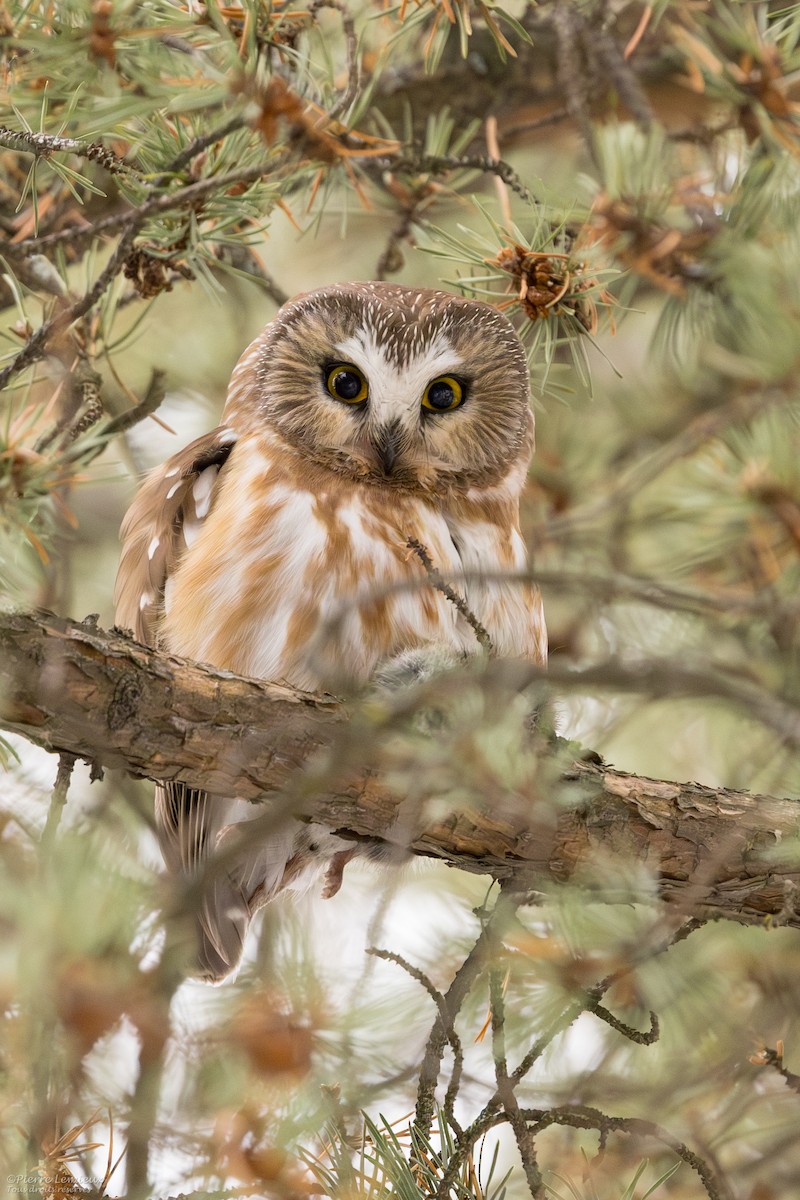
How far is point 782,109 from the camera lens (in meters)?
2.01

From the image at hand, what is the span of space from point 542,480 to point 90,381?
4.34 ft

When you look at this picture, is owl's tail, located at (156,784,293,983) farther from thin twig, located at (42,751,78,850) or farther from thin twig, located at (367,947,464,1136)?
thin twig, located at (367,947,464,1136)

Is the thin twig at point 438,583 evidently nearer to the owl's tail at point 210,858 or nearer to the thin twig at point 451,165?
the owl's tail at point 210,858

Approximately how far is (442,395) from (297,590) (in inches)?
21.4

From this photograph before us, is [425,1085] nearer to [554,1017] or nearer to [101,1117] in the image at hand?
[554,1017]

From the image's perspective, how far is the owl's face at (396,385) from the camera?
233cm

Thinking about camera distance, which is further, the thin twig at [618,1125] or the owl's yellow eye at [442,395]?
the owl's yellow eye at [442,395]

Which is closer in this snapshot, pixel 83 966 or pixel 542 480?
pixel 83 966

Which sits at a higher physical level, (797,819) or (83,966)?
(797,819)

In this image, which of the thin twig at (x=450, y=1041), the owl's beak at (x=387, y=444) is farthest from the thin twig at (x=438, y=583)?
the owl's beak at (x=387, y=444)

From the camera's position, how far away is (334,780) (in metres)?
1.47

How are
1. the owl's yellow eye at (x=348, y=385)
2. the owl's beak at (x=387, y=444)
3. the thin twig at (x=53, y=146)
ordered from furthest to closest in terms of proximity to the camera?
the owl's yellow eye at (x=348, y=385), the owl's beak at (x=387, y=444), the thin twig at (x=53, y=146)

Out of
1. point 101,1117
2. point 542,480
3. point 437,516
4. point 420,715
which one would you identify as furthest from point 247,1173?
point 542,480

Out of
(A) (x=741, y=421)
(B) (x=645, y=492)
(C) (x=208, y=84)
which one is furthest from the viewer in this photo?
(B) (x=645, y=492)
